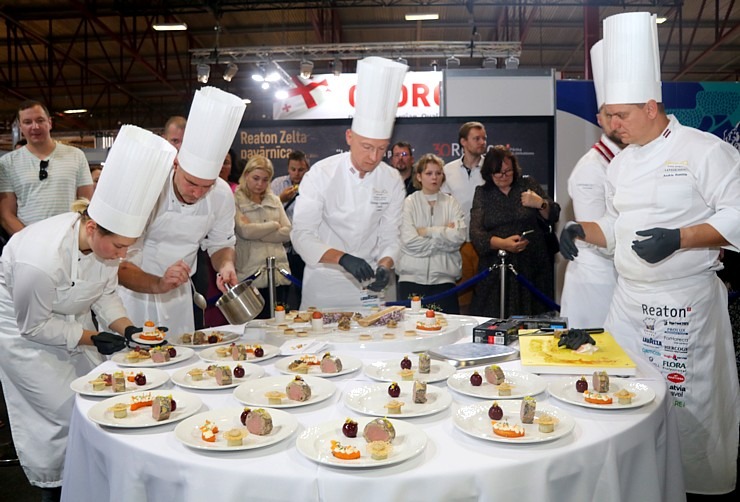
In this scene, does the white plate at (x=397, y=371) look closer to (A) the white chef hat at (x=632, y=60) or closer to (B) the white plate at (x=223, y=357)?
(B) the white plate at (x=223, y=357)

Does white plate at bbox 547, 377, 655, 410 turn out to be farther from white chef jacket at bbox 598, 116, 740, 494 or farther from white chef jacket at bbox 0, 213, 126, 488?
white chef jacket at bbox 0, 213, 126, 488

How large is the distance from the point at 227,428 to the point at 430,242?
9.92 feet

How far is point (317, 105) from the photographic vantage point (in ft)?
22.2

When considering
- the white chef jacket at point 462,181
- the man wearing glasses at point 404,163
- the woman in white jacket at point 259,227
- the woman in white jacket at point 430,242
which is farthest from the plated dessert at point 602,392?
the white chef jacket at point 462,181

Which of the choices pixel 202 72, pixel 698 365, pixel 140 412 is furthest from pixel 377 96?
pixel 202 72

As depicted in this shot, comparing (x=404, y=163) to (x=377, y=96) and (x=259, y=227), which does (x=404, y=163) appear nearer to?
(x=259, y=227)

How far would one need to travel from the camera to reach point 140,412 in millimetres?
1742

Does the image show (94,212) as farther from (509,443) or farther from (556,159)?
(556,159)

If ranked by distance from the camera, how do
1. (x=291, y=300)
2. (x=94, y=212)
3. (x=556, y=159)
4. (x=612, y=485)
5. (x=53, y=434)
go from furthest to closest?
(x=556, y=159) → (x=291, y=300) → (x=53, y=434) → (x=94, y=212) → (x=612, y=485)

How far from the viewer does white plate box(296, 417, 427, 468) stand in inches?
53.7

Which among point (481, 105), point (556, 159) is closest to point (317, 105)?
point (481, 105)

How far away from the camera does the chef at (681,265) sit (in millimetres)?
2467

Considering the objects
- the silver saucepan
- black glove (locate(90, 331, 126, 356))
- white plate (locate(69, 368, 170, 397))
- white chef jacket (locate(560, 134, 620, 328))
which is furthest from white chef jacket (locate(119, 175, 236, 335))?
white chef jacket (locate(560, 134, 620, 328))

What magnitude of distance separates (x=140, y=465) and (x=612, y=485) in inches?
41.3
